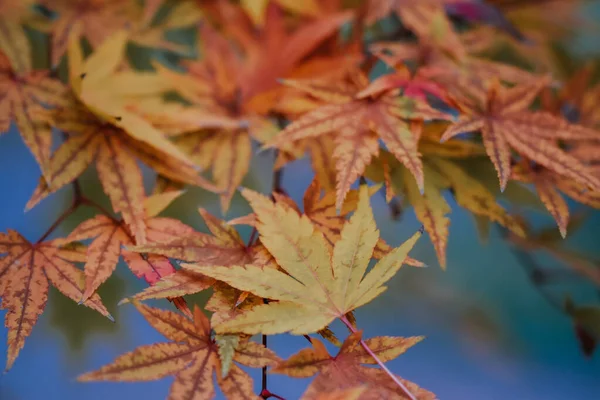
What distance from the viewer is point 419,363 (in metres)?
0.90

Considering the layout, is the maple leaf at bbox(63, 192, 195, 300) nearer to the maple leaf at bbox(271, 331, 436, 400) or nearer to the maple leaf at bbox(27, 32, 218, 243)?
the maple leaf at bbox(27, 32, 218, 243)

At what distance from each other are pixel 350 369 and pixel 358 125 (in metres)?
0.27

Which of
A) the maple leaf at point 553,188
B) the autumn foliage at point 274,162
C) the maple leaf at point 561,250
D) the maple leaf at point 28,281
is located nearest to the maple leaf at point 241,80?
the autumn foliage at point 274,162

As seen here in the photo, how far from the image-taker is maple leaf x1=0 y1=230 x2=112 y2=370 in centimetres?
43

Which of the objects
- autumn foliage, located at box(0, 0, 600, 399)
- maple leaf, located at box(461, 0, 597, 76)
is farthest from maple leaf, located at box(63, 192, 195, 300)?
maple leaf, located at box(461, 0, 597, 76)

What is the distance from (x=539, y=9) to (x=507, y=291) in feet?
2.05

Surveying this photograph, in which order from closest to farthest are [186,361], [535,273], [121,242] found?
1. [186,361]
2. [121,242]
3. [535,273]

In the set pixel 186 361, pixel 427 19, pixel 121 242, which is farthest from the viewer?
pixel 427 19

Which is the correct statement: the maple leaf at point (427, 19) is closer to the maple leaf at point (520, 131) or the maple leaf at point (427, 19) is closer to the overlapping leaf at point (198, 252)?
the maple leaf at point (520, 131)

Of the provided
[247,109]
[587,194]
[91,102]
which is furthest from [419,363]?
[91,102]

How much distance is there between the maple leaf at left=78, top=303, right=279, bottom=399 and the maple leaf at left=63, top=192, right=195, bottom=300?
41 mm

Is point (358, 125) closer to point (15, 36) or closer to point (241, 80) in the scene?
point (241, 80)

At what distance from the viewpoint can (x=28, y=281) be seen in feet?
1.54

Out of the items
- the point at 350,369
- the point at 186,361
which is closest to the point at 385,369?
the point at 350,369
